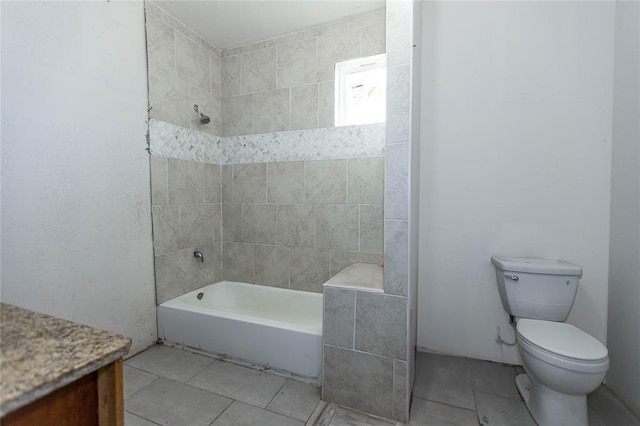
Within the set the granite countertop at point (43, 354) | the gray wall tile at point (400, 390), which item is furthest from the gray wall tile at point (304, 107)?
the granite countertop at point (43, 354)

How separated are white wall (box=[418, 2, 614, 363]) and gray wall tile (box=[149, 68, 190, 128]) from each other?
6.28ft

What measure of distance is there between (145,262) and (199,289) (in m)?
0.56

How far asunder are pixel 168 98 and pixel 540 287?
9.57ft

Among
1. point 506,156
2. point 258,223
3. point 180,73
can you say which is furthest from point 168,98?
point 506,156

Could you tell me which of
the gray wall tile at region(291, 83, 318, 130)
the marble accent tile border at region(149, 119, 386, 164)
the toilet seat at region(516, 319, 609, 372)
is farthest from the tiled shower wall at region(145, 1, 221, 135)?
the toilet seat at region(516, 319, 609, 372)

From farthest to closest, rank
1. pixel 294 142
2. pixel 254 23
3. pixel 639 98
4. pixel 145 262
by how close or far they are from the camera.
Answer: pixel 294 142, pixel 254 23, pixel 145 262, pixel 639 98

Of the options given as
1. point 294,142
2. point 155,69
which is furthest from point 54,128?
point 294,142

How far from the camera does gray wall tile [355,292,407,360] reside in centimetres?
140

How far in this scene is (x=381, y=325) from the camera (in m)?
1.44

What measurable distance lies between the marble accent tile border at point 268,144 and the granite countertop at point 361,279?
2.88ft

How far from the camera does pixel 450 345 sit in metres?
2.08

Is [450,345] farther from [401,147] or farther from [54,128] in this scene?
[54,128]

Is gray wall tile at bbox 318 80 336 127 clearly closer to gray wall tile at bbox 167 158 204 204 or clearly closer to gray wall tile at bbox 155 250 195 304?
gray wall tile at bbox 167 158 204 204

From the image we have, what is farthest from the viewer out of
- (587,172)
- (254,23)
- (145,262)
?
(254,23)
